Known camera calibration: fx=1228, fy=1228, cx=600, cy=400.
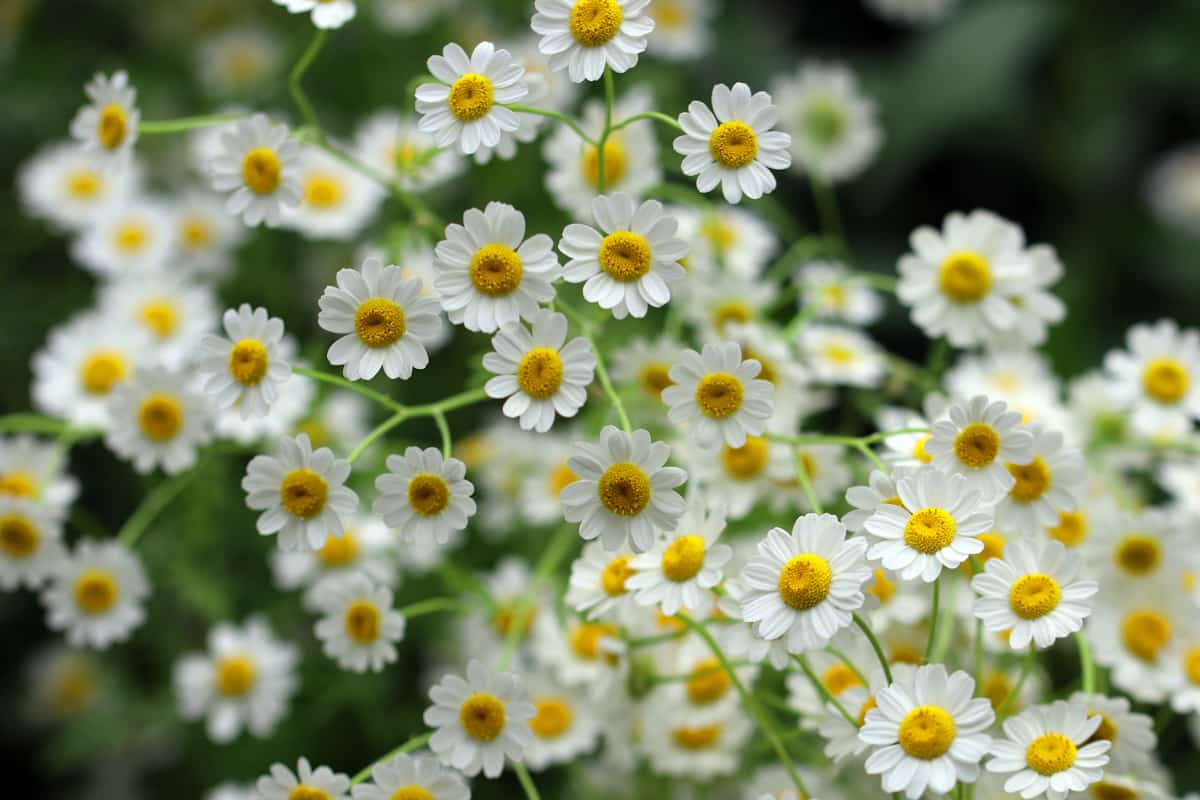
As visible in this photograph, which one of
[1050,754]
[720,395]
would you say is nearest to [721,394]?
[720,395]

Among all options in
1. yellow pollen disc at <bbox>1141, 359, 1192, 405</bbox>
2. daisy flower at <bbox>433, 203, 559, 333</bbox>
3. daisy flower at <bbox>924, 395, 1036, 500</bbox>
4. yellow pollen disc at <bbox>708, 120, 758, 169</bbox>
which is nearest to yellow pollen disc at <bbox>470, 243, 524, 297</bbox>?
daisy flower at <bbox>433, 203, 559, 333</bbox>

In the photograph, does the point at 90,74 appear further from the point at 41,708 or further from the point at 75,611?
the point at 75,611

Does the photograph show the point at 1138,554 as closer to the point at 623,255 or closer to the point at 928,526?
the point at 928,526

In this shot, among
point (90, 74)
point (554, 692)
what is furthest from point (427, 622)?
point (90, 74)

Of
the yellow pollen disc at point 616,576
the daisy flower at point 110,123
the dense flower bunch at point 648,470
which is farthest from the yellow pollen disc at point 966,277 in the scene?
the daisy flower at point 110,123

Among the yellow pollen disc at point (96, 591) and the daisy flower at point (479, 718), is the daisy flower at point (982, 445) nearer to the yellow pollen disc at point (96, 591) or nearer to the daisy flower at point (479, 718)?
the daisy flower at point (479, 718)

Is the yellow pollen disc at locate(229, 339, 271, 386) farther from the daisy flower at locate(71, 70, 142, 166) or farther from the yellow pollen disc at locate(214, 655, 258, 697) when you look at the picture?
the yellow pollen disc at locate(214, 655, 258, 697)

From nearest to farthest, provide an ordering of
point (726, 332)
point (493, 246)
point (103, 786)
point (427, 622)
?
point (493, 246), point (726, 332), point (427, 622), point (103, 786)

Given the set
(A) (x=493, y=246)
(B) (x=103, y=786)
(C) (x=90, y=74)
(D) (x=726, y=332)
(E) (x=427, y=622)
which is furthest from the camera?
(C) (x=90, y=74)
